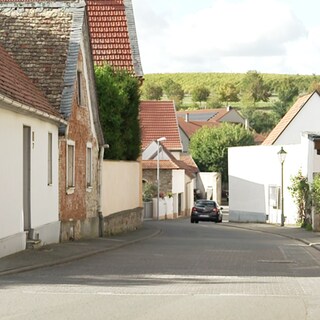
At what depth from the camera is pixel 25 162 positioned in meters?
→ 22.8

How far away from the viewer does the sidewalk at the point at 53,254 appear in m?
18.0

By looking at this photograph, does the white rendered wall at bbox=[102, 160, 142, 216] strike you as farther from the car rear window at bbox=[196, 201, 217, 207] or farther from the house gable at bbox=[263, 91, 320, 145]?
the house gable at bbox=[263, 91, 320, 145]

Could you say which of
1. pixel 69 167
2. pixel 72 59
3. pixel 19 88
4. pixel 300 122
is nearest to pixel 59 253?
pixel 19 88

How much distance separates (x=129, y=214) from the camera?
129 ft

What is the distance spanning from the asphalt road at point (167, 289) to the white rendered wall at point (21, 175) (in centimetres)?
188

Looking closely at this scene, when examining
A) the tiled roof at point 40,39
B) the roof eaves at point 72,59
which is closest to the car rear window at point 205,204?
the tiled roof at point 40,39

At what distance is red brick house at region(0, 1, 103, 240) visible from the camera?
88.6 feet

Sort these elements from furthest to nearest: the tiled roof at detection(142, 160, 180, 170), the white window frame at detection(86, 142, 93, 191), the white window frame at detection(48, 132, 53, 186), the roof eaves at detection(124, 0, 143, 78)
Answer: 1. the tiled roof at detection(142, 160, 180, 170)
2. the roof eaves at detection(124, 0, 143, 78)
3. the white window frame at detection(86, 142, 93, 191)
4. the white window frame at detection(48, 132, 53, 186)

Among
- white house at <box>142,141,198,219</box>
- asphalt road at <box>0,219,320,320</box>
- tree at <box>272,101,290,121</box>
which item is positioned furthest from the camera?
tree at <box>272,101,290,121</box>

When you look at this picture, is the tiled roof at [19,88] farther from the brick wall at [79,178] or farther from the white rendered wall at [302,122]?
the white rendered wall at [302,122]

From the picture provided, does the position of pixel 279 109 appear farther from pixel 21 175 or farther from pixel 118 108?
pixel 21 175

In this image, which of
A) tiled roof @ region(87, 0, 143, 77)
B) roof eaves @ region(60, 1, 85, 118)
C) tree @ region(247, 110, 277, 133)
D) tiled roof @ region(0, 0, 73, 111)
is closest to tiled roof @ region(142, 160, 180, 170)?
tiled roof @ region(87, 0, 143, 77)

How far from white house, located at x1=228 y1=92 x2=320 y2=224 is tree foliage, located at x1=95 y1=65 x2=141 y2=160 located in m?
9.53

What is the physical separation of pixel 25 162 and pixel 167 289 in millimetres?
8749
